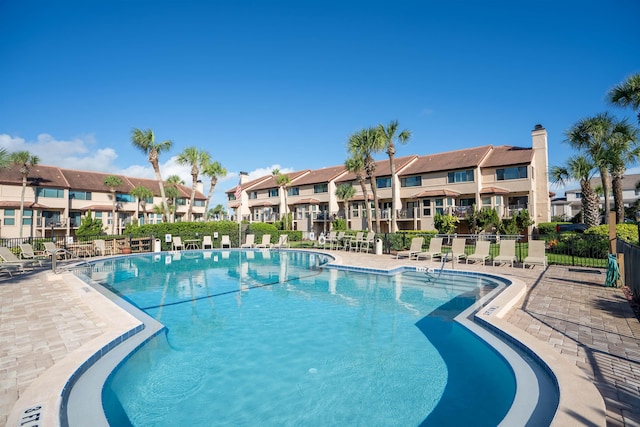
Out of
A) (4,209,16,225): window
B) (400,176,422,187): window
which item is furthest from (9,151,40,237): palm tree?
(400,176,422,187): window

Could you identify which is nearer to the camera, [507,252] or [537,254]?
[537,254]

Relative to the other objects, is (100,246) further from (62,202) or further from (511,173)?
(511,173)

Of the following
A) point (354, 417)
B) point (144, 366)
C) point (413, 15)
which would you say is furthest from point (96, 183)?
point (354, 417)

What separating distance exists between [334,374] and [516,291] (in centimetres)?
614

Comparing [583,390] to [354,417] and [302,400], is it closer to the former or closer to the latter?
[354,417]

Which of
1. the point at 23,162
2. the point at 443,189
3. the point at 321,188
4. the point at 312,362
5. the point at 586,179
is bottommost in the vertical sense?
the point at 312,362

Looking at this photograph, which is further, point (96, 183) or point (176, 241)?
point (96, 183)

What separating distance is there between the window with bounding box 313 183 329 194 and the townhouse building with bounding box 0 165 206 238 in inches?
861

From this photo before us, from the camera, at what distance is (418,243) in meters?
17.2

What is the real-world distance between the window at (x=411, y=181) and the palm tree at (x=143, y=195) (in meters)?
32.8

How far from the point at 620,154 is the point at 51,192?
51.9m

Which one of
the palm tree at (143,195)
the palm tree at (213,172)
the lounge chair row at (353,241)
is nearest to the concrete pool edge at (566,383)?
the lounge chair row at (353,241)

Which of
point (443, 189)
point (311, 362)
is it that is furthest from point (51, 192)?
point (311, 362)

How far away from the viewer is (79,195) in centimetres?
4134
